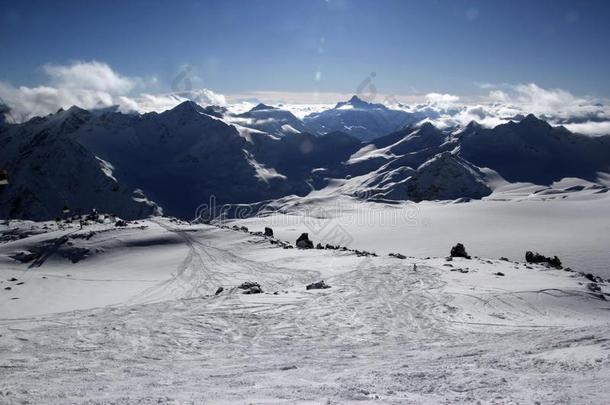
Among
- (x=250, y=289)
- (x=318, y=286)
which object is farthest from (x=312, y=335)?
(x=250, y=289)

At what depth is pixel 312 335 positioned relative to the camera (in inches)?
784

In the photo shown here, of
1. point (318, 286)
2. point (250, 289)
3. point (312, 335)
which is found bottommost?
point (312, 335)

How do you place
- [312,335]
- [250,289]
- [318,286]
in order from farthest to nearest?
1. [318,286]
2. [250,289]
3. [312,335]

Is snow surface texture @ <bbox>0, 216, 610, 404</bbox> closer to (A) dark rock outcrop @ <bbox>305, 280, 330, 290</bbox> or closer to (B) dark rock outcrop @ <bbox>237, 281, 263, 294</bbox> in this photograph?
(A) dark rock outcrop @ <bbox>305, 280, 330, 290</bbox>

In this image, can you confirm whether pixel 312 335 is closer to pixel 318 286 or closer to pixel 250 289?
pixel 318 286

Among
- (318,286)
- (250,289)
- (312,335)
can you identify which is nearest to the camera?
(312,335)

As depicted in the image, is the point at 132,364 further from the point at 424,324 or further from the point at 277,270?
the point at 277,270

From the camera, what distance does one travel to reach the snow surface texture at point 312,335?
12797 millimetres

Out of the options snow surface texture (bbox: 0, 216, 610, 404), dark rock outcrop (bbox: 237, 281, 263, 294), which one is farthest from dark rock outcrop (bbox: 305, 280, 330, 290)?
dark rock outcrop (bbox: 237, 281, 263, 294)

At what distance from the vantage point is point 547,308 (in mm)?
24734

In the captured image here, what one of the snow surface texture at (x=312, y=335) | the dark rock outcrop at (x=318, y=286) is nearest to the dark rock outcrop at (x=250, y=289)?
the snow surface texture at (x=312, y=335)

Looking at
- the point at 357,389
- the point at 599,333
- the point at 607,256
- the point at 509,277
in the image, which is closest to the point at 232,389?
the point at 357,389

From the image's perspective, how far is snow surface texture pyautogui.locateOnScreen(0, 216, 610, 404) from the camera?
42.0ft

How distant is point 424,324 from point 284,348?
7.56 meters
